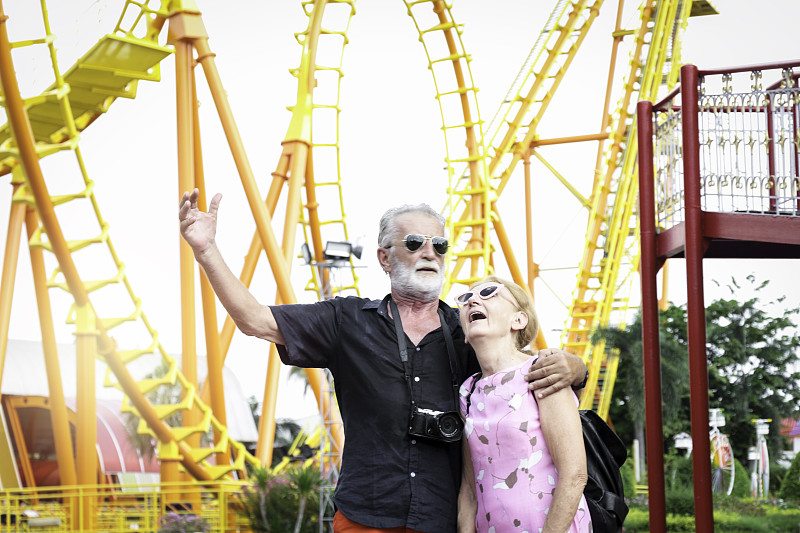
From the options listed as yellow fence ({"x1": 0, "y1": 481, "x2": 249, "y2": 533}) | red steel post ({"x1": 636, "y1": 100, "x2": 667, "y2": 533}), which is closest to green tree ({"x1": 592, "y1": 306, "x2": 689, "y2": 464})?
yellow fence ({"x1": 0, "y1": 481, "x2": 249, "y2": 533})

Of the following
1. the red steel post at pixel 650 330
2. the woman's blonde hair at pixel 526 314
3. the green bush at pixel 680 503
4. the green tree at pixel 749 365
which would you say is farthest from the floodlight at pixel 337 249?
the green tree at pixel 749 365

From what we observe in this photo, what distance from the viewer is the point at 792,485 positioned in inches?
766

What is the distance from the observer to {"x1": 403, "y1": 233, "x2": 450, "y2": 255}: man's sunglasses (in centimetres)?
288

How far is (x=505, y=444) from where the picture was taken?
2621 mm

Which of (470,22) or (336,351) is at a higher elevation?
(470,22)

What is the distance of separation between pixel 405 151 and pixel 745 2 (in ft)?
34.9

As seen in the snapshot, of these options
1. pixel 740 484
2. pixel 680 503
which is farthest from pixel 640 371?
pixel 680 503

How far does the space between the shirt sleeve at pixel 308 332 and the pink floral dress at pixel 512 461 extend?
0.49m

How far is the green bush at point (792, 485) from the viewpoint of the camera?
19.2 meters

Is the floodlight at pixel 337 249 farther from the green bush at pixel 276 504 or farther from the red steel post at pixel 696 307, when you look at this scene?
the red steel post at pixel 696 307

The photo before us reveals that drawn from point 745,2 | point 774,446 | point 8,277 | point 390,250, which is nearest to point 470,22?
point 745,2

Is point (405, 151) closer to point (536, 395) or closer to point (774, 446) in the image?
point (774, 446)

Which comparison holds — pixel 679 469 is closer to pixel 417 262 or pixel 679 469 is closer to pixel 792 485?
pixel 792 485

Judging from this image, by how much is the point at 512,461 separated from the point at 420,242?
26.0 inches
